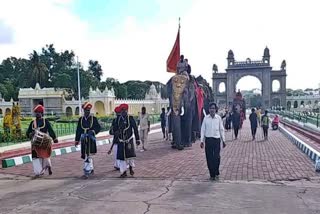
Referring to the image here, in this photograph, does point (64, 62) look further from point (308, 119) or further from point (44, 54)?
point (308, 119)

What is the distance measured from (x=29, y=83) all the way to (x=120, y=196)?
229 ft

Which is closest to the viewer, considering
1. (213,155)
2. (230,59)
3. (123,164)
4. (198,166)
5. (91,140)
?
(213,155)

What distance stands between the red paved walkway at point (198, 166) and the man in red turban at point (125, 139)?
389 millimetres

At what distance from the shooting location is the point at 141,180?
8258 mm

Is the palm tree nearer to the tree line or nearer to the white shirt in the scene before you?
the tree line

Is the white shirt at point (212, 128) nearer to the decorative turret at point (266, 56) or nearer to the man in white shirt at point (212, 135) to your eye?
the man in white shirt at point (212, 135)

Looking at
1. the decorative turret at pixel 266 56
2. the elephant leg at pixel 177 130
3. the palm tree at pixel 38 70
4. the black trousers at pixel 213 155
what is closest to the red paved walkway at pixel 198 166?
the black trousers at pixel 213 155

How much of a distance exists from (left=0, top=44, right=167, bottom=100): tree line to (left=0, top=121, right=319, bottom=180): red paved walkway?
2106 inches

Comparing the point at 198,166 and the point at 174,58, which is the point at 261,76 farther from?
the point at 198,166

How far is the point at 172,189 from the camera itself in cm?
724

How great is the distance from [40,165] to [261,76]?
70.0 meters

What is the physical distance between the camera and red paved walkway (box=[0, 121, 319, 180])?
8.66 m

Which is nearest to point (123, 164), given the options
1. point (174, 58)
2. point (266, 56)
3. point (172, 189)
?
point (172, 189)

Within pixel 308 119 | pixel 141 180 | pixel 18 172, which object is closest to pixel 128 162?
pixel 141 180
